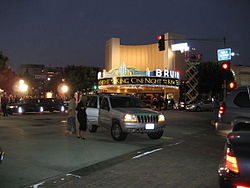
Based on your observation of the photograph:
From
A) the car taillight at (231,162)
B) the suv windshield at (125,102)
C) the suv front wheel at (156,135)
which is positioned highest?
the suv windshield at (125,102)

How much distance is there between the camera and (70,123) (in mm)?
12711

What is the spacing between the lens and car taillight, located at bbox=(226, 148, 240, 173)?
146 inches

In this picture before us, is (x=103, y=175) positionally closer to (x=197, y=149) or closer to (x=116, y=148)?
(x=116, y=148)

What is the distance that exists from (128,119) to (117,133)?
0.80m

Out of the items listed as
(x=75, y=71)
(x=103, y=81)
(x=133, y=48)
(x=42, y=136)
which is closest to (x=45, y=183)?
(x=42, y=136)

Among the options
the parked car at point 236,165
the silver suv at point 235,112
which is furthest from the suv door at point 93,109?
the parked car at point 236,165

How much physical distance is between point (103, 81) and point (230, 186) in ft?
137

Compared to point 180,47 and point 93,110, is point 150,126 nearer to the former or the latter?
point 93,110

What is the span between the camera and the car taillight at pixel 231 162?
3.71m

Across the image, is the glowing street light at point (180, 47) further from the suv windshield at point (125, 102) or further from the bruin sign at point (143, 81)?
the suv windshield at point (125, 102)

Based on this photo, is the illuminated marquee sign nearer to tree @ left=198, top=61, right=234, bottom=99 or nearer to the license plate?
tree @ left=198, top=61, right=234, bottom=99

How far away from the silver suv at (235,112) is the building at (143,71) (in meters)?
32.0

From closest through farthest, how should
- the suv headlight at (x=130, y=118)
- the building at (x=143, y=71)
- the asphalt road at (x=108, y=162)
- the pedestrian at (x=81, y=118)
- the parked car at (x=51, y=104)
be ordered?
the asphalt road at (x=108, y=162) → the suv headlight at (x=130, y=118) → the pedestrian at (x=81, y=118) → the parked car at (x=51, y=104) → the building at (x=143, y=71)

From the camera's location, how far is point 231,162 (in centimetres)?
379
